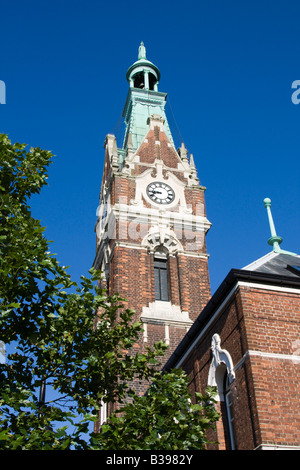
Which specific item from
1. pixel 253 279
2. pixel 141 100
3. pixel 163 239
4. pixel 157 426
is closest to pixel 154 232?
pixel 163 239

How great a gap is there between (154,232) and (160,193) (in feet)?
10.2

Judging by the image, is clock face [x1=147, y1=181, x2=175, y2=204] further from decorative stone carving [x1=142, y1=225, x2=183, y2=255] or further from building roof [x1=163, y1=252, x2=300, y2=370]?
building roof [x1=163, y1=252, x2=300, y2=370]

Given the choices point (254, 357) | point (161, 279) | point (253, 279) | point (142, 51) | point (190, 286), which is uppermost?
point (142, 51)

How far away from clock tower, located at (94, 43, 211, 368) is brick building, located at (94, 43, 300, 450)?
2.4 inches

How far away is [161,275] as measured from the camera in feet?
107

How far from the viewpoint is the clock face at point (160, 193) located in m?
35.0

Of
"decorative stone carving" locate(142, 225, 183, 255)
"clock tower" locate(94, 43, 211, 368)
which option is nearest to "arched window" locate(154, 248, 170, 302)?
"clock tower" locate(94, 43, 211, 368)

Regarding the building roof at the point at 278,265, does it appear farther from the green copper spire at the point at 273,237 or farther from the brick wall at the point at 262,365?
the brick wall at the point at 262,365

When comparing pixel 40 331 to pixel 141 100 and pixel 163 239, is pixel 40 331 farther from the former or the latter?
pixel 141 100

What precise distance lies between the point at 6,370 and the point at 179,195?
24.3 metres

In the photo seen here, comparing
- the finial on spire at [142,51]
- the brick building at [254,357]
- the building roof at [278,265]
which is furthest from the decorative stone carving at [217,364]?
the finial on spire at [142,51]
